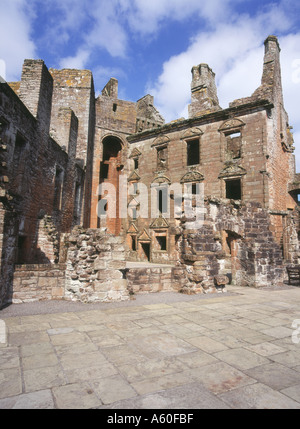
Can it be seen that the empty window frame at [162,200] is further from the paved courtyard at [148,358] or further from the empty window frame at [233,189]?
the paved courtyard at [148,358]

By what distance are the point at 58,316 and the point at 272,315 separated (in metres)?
4.86

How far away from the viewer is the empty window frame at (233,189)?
17.9 metres

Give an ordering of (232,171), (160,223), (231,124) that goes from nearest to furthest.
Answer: (232,171) → (231,124) → (160,223)

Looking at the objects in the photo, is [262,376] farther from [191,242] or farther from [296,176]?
[296,176]

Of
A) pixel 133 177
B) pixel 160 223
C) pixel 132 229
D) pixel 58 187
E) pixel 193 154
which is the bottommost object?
pixel 132 229

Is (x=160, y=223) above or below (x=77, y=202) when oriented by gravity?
below

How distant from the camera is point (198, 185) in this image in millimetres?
18141

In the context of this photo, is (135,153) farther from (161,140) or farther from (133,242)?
(133,242)

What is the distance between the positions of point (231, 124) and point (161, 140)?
567cm

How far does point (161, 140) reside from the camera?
2059 centimetres

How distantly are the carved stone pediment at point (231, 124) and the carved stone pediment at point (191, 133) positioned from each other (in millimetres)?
1628

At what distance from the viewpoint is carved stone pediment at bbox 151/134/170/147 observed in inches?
800

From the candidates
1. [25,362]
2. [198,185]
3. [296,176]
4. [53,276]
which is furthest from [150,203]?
[25,362]

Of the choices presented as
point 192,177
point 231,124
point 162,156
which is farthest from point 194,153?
point 231,124
